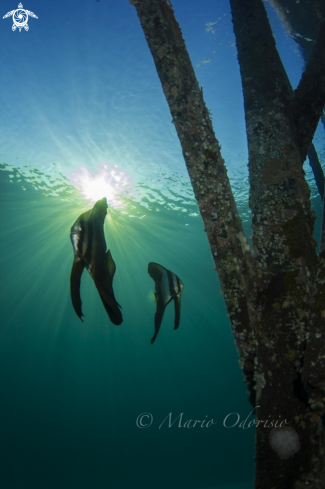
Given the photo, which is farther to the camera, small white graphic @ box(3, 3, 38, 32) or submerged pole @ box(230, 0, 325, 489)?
small white graphic @ box(3, 3, 38, 32)

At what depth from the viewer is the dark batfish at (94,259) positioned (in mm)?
965

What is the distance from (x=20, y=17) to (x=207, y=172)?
37.5ft

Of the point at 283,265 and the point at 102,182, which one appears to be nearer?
the point at 283,265

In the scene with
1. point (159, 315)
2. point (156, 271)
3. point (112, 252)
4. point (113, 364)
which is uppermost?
point (112, 252)

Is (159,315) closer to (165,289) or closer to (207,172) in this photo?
(165,289)

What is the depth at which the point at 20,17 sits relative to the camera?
8320mm

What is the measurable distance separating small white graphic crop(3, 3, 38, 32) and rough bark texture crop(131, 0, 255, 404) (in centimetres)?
1003

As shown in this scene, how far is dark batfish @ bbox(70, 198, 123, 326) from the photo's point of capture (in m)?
0.96

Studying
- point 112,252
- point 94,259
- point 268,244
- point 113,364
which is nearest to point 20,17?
point 94,259

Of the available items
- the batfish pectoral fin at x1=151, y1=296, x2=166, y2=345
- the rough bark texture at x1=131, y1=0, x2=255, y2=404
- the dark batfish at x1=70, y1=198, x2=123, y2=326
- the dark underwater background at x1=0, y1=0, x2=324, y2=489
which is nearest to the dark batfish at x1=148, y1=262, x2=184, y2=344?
the batfish pectoral fin at x1=151, y1=296, x2=166, y2=345

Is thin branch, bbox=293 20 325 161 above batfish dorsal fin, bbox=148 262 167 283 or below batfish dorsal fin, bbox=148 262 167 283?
above

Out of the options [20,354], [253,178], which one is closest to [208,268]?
[253,178]

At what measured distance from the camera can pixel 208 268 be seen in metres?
35.3

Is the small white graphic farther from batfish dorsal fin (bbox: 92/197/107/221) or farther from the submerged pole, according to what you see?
batfish dorsal fin (bbox: 92/197/107/221)
